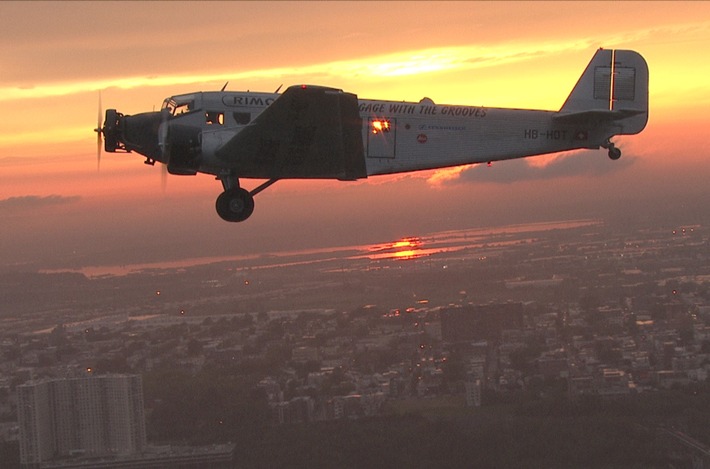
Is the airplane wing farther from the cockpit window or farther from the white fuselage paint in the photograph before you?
the cockpit window

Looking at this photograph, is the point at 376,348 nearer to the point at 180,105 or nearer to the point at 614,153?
the point at 614,153

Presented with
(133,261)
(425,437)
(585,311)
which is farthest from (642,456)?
(133,261)

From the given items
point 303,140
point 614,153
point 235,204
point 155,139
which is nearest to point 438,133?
point 303,140

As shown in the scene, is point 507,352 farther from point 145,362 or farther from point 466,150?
point 466,150

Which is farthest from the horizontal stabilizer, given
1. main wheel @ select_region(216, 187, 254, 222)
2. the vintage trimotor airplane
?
main wheel @ select_region(216, 187, 254, 222)

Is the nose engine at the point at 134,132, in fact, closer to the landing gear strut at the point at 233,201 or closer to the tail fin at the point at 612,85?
the landing gear strut at the point at 233,201

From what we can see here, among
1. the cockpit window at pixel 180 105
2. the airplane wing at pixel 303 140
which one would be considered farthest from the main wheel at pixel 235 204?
the cockpit window at pixel 180 105
